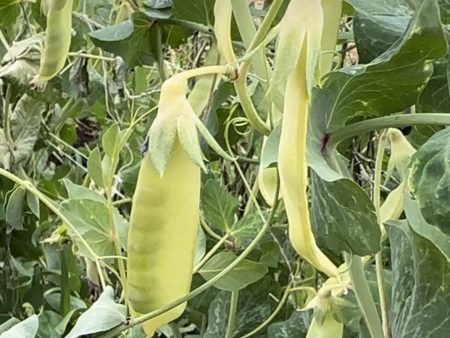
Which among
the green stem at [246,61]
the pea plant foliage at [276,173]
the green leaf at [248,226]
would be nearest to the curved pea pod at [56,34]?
the pea plant foliage at [276,173]

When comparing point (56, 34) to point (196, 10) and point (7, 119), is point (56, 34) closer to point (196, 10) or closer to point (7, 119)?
point (196, 10)

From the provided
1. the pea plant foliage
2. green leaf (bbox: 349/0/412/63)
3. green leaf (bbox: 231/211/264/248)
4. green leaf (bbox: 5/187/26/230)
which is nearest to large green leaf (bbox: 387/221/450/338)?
the pea plant foliage

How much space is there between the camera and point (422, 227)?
1.66 feet

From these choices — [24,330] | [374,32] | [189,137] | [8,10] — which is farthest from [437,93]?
[8,10]

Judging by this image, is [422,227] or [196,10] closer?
[422,227]

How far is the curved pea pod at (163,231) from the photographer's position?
0.46m

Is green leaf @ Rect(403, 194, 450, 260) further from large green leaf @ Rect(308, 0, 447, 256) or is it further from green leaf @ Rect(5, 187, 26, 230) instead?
green leaf @ Rect(5, 187, 26, 230)

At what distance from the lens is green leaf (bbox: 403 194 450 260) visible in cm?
49

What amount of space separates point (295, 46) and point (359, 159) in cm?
49

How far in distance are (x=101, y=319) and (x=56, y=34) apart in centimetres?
18

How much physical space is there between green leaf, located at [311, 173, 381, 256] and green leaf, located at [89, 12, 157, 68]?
266mm

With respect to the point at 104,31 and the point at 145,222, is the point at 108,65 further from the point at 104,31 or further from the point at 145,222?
the point at 145,222

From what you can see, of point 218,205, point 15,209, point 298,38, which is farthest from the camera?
point 15,209

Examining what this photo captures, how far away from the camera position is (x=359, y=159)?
86cm
